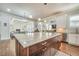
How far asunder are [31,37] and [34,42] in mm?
125

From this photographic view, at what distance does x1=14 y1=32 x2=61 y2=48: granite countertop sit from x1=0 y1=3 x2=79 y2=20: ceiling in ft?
1.06

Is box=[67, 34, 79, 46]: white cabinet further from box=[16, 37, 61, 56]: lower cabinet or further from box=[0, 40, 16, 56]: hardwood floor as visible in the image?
box=[0, 40, 16, 56]: hardwood floor

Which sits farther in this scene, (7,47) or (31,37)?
(31,37)

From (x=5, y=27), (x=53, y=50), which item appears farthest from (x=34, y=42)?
(x=5, y=27)

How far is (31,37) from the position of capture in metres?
1.92

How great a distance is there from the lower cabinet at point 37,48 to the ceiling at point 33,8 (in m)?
0.50

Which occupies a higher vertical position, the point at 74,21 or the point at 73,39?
the point at 74,21

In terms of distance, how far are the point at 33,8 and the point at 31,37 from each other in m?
0.53

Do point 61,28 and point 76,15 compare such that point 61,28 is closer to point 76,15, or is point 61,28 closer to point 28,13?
point 76,15

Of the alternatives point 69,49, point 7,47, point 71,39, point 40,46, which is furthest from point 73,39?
point 7,47

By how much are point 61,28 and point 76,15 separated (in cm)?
35

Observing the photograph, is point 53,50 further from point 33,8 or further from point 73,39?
point 33,8

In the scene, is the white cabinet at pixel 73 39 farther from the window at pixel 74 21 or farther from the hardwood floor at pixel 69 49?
the window at pixel 74 21

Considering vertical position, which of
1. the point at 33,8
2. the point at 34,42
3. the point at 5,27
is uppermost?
the point at 33,8
